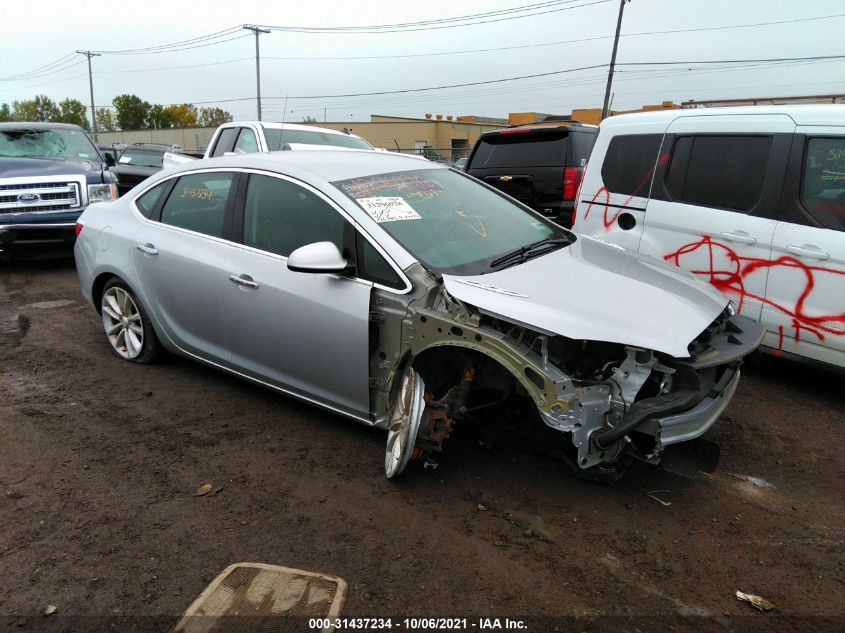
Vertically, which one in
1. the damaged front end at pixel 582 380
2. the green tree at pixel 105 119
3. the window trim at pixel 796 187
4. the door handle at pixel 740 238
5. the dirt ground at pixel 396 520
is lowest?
the dirt ground at pixel 396 520

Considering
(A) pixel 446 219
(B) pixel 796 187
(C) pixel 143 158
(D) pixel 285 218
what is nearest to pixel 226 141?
(D) pixel 285 218

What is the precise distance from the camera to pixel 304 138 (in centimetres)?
855

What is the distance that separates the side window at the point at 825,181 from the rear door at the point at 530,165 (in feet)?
10.7

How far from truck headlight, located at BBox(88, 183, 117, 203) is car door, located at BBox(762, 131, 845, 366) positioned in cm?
806

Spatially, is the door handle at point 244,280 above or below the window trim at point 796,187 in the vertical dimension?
below

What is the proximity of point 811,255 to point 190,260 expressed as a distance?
4.19 metres

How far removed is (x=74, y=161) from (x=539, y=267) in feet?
26.5

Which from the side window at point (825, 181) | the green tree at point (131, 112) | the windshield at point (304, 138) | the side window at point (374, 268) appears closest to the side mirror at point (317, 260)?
the side window at point (374, 268)

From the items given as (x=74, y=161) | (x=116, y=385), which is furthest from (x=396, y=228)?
(x=74, y=161)

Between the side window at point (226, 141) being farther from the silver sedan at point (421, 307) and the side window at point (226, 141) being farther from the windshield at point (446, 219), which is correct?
the windshield at point (446, 219)

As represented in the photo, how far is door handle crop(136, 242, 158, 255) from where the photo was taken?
4234 mm

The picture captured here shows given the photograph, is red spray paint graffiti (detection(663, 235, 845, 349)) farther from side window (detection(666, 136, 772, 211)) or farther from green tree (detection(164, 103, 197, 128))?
green tree (detection(164, 103, 197, 128))

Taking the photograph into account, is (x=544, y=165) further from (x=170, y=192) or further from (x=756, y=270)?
(x=170, y=192)

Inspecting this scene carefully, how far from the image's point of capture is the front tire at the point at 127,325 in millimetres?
4555
